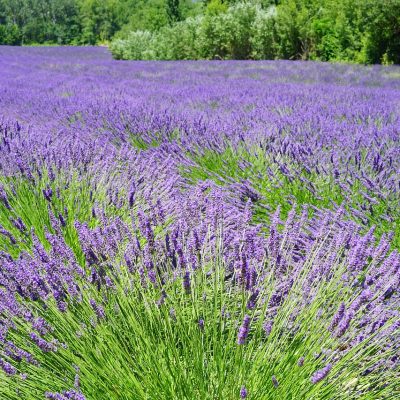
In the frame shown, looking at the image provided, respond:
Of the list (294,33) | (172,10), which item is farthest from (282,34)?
(172,10)

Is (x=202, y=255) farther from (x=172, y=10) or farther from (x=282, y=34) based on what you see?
(x=172, y=10)

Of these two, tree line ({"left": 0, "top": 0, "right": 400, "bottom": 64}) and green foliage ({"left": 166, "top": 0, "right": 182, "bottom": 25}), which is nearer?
tree line ({"left": 0, "top": 0, "right": 400, "bottom": 64})

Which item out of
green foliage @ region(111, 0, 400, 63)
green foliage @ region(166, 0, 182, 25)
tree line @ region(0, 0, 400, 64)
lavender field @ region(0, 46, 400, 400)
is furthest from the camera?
green foliage @ region(166, 0, 182, 25)

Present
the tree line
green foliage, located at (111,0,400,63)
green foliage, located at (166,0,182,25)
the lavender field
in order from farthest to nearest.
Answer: green foliage, located at (166,0,182,25)
the tree line
green foliage, located at (111,0,400,63)
the lavender field

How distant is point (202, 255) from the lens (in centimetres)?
160

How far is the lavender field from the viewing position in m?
1.43

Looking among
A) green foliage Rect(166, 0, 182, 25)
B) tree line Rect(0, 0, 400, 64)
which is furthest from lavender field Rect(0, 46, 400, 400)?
green foliage Rect(166, 0, 182, 25)

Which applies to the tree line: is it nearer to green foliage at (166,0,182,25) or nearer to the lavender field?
green foliage at (166,0,182,25)

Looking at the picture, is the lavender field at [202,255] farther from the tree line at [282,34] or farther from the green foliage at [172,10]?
the green foliage at [172,10]

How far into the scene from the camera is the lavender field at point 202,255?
1428 mm

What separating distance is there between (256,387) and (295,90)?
22.1 feet

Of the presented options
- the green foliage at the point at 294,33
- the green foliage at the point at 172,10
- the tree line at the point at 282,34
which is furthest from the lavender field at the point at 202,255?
the green foliage at the point at 172,10

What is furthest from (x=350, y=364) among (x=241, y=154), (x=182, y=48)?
(x=182, y=48)

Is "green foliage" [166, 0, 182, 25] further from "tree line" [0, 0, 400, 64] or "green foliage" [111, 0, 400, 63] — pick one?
"green foliage" [111, 0, 400, 63]
